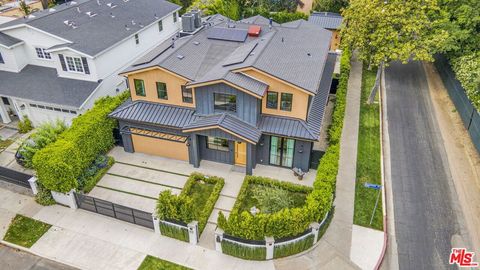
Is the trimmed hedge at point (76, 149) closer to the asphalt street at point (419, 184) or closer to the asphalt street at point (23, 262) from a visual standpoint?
the asphalt street at point (23, 262)

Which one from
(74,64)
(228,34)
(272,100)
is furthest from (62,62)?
(272,100)

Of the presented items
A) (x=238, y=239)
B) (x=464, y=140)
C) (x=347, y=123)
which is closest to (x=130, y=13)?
(x=347, y=123)

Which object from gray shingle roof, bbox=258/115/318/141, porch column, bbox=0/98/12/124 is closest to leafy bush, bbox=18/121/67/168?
porch column, bbox=0/98/12/124

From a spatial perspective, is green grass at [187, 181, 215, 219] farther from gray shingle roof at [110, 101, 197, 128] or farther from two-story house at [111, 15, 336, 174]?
gray shingle roof at [110, 101, 197, 128]

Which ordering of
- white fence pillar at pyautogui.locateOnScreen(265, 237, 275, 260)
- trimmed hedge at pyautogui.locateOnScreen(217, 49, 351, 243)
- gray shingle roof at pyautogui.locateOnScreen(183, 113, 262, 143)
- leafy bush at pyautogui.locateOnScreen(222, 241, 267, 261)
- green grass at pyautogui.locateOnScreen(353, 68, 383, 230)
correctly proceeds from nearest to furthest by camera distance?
trimmed hedge at pyautogui.locateOnScreen(217, 49, 351, 243), white fence pillar at pyautogui.locateOnScreen(265, 237, 275, 260), leafy bush at pyautogui.locateOnScreen(222, 241, 267, 261), green grass at pyautogui.locateOnScreen(353, 68, 383, 230), gray shingle roof at pyautogui.locateOnScreen(183, 113, 262, 143)

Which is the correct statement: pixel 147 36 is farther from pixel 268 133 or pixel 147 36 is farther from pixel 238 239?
pixel 238 239

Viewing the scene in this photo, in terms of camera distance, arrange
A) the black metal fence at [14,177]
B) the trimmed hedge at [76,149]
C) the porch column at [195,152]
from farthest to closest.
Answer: the porch column at [195,152] → the black metal fence at [14,177] → the trimmed hedge at [76,149]
